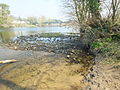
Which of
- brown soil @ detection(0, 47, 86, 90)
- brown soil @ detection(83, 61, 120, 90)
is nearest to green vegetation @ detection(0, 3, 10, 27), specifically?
brown soil @ detection(0, 47, 86, 90)

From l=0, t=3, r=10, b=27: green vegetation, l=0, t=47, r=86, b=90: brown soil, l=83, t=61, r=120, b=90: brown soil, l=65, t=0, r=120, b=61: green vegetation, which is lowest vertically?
l=0, t=47, r=86, b=90: brown soil

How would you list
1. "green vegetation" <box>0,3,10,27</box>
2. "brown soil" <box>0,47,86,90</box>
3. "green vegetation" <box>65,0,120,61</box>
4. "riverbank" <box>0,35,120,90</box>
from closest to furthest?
"riverbank" <box>0,35,120,90</box> → "brown soil" <box>0,47,86,90</box> → "green vegetation" <box>65,0,120,61</box> → "green vegetation" <box>0,3,10,27</box>

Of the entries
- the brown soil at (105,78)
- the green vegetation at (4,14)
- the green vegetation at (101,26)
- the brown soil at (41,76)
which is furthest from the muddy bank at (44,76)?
the green vegetation at (4,14)

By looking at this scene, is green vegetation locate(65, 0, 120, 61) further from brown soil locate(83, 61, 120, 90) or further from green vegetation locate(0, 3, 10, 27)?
green vegetation locate(0, 3, 10, 27)

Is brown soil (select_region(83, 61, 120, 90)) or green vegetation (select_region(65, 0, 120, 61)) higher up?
green vegetation (select_region(65, 0, 120, 61))

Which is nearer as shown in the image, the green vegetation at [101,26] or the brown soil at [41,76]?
the brown soil at [41,76]

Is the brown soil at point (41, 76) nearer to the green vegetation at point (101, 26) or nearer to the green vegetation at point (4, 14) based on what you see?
the green vegetation at point (101, 26)

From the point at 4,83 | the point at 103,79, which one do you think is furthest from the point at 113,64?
the point at 4,83

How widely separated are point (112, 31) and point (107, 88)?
839 centimetres

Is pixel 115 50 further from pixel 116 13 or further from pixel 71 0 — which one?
pixel 71 0

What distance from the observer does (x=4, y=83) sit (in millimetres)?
6262

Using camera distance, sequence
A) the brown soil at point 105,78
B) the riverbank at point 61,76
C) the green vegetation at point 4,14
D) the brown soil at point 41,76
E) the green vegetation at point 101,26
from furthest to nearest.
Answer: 1. the green vegetation at point 4,14
2. the green vegetation at point 101,26
3. the brown soil at point 41,76
4. the riverbank at point 61,76
5. the brown soil at point 105,78

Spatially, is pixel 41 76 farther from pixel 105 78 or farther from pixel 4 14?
pixel 4 14

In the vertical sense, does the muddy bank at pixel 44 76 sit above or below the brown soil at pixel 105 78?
below
